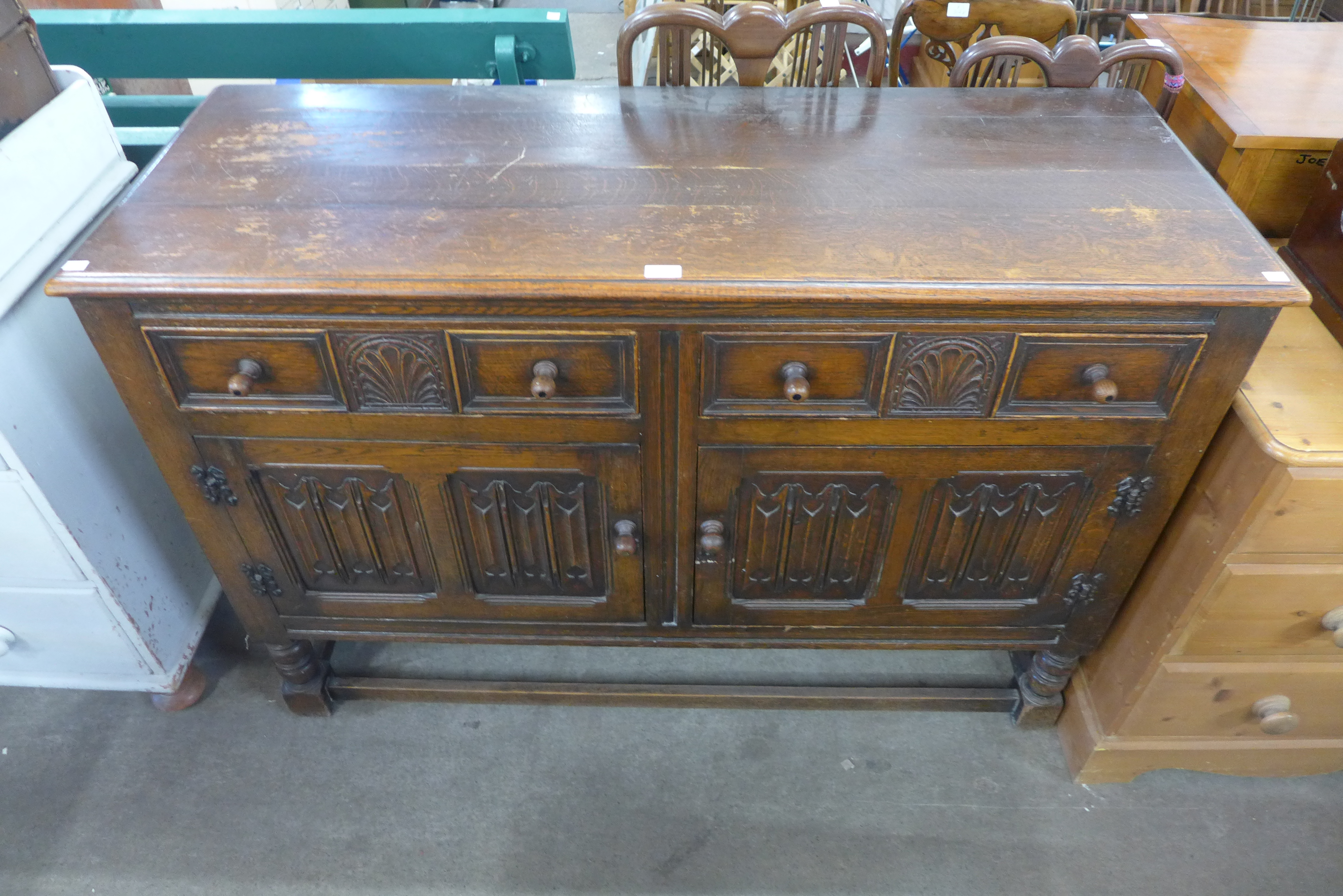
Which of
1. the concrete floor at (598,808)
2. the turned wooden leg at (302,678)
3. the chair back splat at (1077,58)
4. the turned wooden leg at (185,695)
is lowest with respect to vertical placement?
the concrete floor at (598,808)

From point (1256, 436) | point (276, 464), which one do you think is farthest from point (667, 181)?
point (1256, 436)

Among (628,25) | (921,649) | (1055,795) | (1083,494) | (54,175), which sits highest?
(628,25)

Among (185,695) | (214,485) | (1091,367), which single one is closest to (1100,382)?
(1091,367)

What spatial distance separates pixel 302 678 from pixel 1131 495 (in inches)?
54.9

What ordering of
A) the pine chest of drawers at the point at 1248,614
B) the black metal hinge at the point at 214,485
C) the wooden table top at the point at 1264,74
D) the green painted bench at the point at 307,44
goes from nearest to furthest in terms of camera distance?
the pine chest of drawers at the point at 1248,614 → the black metal hinge at the point at 214,485 → the wooden table top at the point at 1264,74 → the green painted bench at the point at 307,44

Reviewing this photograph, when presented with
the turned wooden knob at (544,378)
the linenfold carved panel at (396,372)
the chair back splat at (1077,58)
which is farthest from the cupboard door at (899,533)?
the chair back splat at (1077,58)

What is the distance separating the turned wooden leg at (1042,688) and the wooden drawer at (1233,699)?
0.13 metres

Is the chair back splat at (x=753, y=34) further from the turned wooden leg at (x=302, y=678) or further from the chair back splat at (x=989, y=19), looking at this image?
the turned wooden leg at (x=302, y=678)

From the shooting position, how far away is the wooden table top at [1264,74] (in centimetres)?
136

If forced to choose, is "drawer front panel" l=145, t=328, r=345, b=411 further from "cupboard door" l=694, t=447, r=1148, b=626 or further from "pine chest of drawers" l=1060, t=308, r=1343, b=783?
"pine chest of drawers" l=1060, t=308, r=1343, b=783

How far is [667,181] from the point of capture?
1205 millimetres

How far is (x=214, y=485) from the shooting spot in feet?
4.12

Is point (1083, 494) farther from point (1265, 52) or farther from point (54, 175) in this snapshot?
point (54, 175)

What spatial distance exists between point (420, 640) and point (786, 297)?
0.89 m
